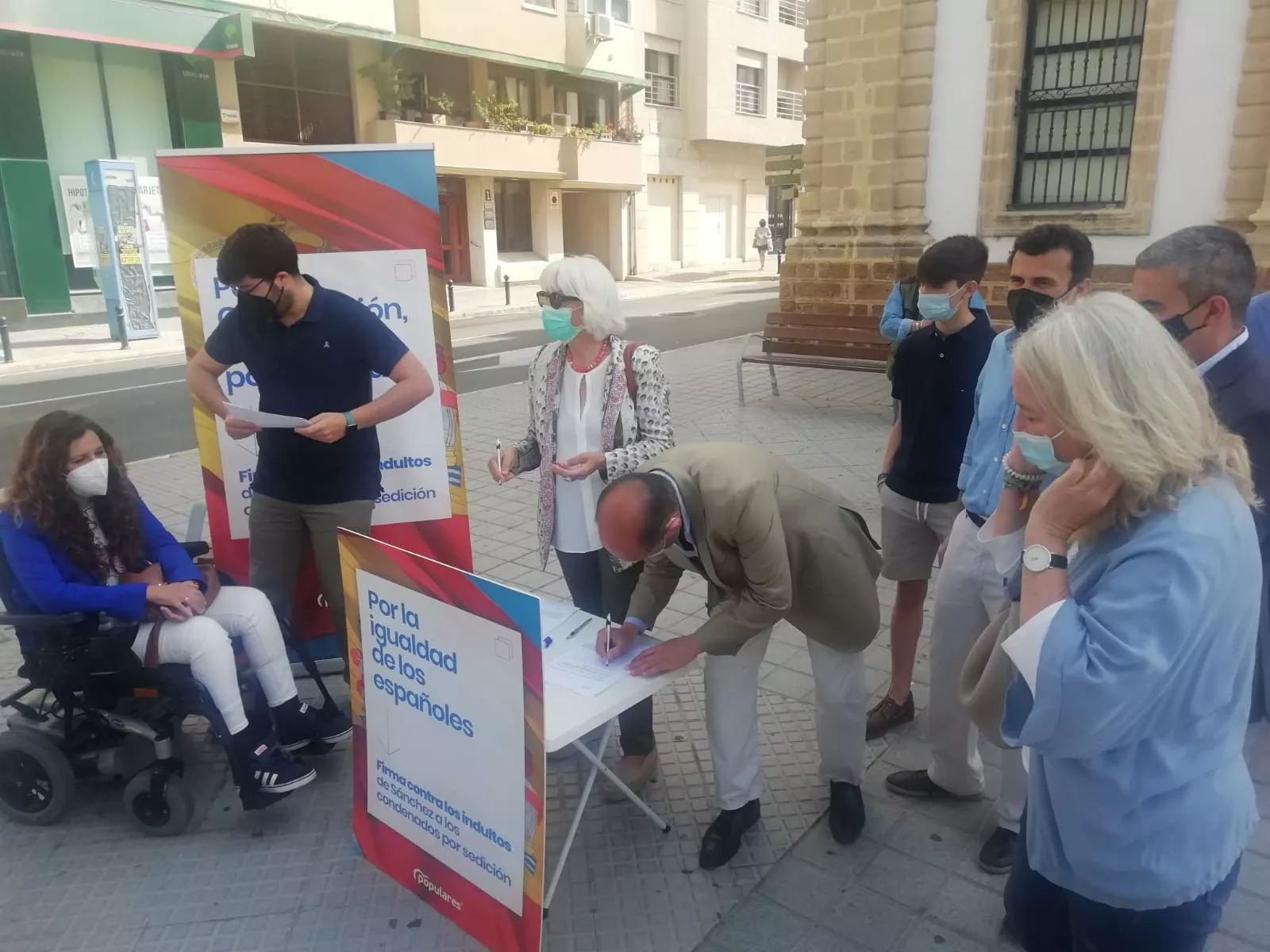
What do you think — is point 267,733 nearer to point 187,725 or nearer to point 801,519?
point 187,725

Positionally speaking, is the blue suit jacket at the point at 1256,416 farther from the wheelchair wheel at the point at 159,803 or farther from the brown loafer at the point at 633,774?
the wheelchair wheel at the point at 159,803

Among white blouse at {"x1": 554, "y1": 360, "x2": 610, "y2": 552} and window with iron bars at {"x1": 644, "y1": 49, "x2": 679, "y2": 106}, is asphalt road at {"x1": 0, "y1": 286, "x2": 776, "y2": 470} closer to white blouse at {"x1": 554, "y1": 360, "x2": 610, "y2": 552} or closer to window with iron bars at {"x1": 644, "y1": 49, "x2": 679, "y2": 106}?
white blouse at {"x1": 554, "y1": 360, "x2": 610, "y2": 552}

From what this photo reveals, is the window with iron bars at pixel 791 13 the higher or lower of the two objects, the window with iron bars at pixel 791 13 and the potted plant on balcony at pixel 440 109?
the higher

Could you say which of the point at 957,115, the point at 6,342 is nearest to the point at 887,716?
the point at 957,115

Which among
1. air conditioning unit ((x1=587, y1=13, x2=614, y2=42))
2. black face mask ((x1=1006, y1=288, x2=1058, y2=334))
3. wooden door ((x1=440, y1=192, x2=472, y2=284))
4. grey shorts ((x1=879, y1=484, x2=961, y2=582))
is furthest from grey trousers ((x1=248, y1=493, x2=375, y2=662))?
air conditioning unit ((x1=587, y1=13, x2=614, y2=42))

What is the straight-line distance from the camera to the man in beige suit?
95.4 inches

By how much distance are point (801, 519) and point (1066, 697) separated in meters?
1.26

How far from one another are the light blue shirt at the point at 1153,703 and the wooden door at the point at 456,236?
25.6m

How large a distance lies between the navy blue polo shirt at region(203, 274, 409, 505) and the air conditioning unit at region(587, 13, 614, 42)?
1057 inches

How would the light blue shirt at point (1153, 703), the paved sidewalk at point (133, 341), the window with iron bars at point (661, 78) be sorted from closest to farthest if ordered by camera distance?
the light blue shirt at point (1153, 703), the paved sidewalk at point (133, 341), the window with iron bars at point (661, 78)

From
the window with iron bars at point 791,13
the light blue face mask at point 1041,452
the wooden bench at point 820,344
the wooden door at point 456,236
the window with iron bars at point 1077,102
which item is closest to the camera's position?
the light blue face mask at point 1041,452

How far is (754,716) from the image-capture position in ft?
9.41

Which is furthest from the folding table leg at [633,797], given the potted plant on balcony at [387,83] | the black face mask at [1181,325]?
the potted plant on balcony at [387,83]

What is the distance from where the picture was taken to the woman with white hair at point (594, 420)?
3.15 m
